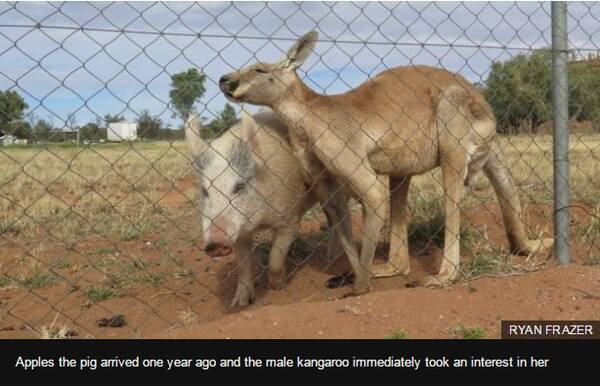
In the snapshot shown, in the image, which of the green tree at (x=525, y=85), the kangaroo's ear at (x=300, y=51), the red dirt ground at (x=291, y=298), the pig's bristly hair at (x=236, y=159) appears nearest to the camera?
the red dirt ground at (x=291, y=298)

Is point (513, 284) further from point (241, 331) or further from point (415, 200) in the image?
point (415, 200)

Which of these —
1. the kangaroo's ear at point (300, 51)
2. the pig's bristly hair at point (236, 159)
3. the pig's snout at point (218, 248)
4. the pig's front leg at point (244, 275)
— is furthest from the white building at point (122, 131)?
the pig's front leg at point (244, 275)

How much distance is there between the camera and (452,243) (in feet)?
19.6

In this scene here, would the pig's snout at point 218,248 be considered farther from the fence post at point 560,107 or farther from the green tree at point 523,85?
the green tree at point 523,85

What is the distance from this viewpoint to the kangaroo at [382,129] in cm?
575

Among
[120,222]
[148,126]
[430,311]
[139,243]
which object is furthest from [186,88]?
[120,222]

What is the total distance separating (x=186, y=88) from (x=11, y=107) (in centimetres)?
116

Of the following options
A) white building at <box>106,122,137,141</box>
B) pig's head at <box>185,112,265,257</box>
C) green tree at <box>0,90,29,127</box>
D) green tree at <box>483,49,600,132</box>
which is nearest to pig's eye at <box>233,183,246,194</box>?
pig's head at <box>185,112,265,257</box>

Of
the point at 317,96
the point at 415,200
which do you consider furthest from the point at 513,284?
the point at 415,200

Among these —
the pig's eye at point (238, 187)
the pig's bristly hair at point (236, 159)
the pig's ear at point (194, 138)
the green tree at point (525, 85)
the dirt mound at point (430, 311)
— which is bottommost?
the dirt mound at point (430, 311)

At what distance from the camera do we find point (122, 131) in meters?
4.68

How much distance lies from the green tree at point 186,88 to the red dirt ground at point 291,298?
4.75ft

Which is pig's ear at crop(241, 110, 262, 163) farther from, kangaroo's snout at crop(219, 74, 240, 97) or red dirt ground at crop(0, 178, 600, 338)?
red dirt ground at crop(0, 178, 600, 338)

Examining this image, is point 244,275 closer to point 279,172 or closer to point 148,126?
point 279,172
